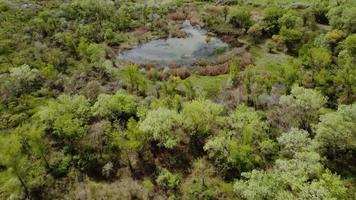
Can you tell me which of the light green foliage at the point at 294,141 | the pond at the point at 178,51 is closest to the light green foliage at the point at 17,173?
the light green foliage at the point at 294,141

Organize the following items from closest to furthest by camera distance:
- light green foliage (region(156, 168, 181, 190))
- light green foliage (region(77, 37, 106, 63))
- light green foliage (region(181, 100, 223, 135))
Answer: light green foliage (region(156, 168, 181, 190)) < light green foliage (region(181, 100, 223, 135)) < light green foliage (region(77, 37, 106, 63))

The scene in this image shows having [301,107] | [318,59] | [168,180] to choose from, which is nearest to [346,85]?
[318,59]

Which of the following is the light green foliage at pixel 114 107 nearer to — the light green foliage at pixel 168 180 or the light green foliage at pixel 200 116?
the light green foliage at pixel 200 116

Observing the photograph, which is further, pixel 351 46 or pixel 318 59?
pixel 351 46

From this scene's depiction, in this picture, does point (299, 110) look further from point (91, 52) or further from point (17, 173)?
point (91, 52)

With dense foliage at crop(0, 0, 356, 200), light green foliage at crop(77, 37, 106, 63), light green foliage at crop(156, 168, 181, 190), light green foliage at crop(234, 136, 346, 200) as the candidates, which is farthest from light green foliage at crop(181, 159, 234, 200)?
light green foliage at crop(77, 37, 106, 63)

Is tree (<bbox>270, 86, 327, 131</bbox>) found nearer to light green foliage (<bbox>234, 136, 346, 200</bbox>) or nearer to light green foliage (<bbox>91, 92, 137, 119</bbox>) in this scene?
light green foliage (<bbox>234, 136, 346, 200</bbox>)
